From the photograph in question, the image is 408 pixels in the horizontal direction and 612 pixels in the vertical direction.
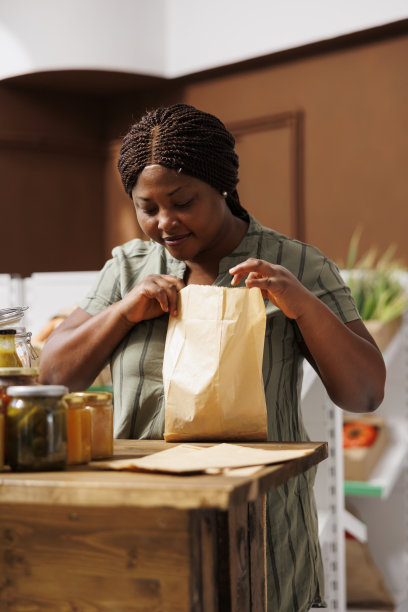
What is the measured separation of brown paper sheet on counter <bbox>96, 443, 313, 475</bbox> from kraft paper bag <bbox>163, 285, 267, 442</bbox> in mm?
143

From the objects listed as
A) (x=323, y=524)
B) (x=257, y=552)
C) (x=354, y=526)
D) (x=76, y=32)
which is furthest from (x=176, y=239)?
(x=76, y=32)

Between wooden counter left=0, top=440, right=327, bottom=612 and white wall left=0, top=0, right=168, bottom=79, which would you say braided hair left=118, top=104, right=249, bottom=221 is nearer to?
wooden counter left=0, top=440, right=327, bottom=612

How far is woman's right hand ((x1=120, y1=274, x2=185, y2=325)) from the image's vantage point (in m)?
1.40

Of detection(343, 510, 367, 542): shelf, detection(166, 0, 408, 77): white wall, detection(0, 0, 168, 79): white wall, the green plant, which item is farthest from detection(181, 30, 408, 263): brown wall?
detection(343, 510, 367, 542): shelf

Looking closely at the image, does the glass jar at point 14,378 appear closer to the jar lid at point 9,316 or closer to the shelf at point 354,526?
the jar lid at point 9,316

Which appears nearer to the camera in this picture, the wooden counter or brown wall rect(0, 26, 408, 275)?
the wooden counter

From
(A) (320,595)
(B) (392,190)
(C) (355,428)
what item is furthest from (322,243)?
(A) (320,595)

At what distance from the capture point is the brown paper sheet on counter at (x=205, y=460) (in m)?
0.99

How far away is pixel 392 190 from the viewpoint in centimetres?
593

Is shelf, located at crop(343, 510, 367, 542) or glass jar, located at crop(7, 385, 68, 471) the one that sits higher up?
glass jar, located at crop(7, 385, 68, 471)

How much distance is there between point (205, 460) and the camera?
1.04 m

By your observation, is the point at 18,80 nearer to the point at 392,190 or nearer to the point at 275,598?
the point at 392,190

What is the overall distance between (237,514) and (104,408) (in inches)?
10.3

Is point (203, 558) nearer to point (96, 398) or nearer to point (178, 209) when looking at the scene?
point (96, 398)
